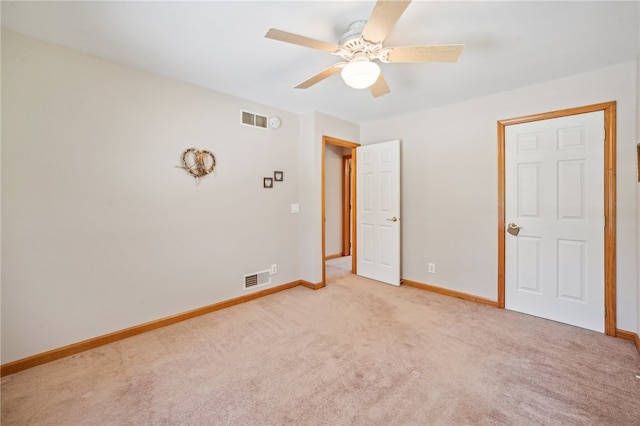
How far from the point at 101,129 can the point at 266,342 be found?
7.35ft

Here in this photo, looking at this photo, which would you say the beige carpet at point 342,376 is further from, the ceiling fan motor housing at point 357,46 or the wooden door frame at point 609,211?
the ceiling fan motor housing at point 357,46

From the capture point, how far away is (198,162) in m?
2.77

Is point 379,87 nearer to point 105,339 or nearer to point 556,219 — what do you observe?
point 556,219

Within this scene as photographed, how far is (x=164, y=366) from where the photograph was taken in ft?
6.50

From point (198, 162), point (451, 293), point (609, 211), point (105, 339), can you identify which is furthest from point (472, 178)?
point (105, 339)

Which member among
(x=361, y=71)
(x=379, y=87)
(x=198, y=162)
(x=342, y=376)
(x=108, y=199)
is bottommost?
(x=342, y=376)

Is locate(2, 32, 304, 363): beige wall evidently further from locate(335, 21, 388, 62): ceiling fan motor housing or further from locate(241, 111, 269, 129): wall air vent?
locate(335, 21, 388, 62): ceiling fan motor housing

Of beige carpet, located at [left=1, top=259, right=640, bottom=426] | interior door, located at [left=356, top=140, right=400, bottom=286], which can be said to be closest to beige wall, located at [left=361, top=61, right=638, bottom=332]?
interior door, located at [left=356, top=140, right=400, bottom=286]

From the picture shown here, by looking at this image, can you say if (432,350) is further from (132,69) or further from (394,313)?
(132,69)

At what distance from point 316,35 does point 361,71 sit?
1.62ft

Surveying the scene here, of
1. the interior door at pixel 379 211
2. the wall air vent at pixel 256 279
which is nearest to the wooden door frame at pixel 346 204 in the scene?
the interior door at pixel 379 211

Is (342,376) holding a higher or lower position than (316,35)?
lower

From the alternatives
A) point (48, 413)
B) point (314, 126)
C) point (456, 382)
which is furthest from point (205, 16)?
point (456, 382)

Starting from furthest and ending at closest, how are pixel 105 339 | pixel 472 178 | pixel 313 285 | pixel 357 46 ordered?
pixel 313 285 < pixel 472 178 < pixel 105 339 < pixel 357 46
